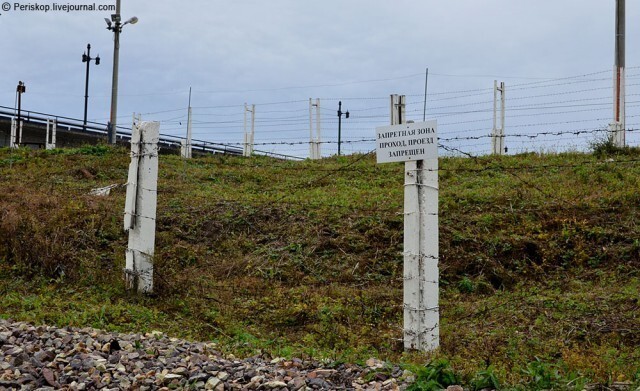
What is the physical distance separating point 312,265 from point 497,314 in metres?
2.92

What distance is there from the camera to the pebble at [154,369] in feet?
17.1

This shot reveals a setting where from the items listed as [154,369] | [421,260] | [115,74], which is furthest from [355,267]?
[115,74]

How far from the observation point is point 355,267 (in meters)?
10.0

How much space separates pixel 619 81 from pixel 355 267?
967 cm

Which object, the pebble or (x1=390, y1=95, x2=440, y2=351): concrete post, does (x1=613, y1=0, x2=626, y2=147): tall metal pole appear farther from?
the pebble

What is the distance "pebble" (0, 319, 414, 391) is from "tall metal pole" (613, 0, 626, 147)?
12.5 meters

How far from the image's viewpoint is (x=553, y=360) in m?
6.64

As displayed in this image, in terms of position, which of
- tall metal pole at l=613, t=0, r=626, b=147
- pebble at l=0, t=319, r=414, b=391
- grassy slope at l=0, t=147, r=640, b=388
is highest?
tall metal pole at l=613, t=0, r=626, b=147

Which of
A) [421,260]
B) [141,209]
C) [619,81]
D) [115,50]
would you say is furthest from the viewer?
[115,50]

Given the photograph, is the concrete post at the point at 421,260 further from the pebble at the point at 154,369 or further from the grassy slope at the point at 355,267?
the pebble at the point at 154,369

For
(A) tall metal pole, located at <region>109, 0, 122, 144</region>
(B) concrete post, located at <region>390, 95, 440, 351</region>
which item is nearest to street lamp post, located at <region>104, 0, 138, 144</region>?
(A) tall metal pole, located at <region>109, 0, 122, 144</region>

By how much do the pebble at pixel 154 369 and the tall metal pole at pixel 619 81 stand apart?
41.2 feet

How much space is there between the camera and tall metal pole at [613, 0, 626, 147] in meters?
16.3

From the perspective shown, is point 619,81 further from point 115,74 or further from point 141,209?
point 115,74
